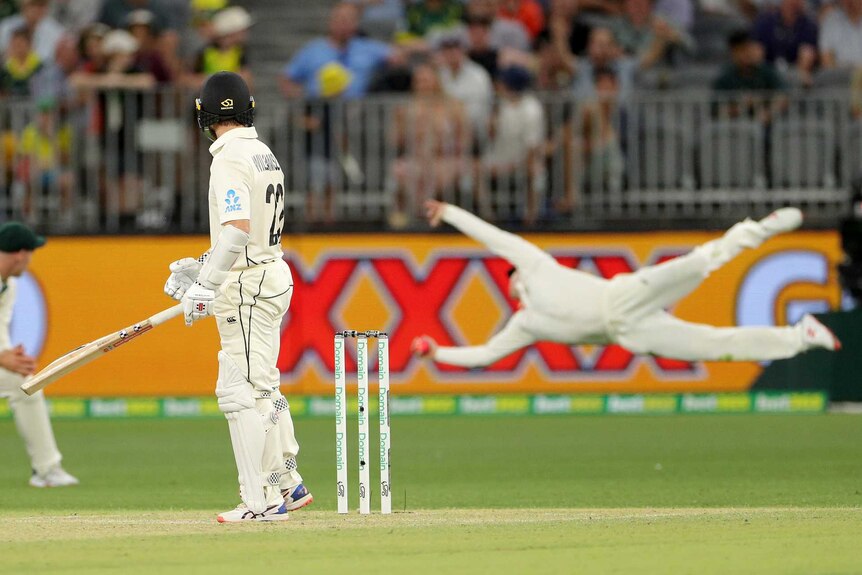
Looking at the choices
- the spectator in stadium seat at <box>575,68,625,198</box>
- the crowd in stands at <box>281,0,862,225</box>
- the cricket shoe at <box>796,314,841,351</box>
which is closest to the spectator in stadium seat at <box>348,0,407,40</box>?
the crowd in stands at <box>281,0,862,225</box>

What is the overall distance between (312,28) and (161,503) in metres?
9.46

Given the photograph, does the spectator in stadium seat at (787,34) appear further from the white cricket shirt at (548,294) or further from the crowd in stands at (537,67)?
the white cricket shirt at (548,294)

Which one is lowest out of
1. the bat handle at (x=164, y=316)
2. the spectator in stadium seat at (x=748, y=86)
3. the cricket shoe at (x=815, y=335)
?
the cricket shoe at (x=815, y=335)

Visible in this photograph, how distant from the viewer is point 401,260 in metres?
16.2

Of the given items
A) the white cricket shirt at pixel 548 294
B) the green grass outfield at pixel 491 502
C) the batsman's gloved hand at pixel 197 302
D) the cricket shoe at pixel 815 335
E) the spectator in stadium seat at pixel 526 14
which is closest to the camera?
the green grass outfield at pixel 491 502

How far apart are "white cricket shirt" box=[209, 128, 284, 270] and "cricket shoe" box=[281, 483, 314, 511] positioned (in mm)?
1224

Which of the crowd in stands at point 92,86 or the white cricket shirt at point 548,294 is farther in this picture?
the crowd in stands at point 92,86

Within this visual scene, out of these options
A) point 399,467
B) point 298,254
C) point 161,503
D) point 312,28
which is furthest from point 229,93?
point 312,28

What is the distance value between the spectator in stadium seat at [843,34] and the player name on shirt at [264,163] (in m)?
9.96

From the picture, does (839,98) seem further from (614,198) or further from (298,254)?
(298,254)

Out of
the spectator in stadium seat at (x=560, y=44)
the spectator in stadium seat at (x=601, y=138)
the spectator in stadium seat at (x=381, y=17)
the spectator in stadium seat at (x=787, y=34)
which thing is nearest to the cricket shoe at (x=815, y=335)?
the spectator in stadium seat at (x=601, y=138)

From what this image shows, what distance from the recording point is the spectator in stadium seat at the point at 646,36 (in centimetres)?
1657

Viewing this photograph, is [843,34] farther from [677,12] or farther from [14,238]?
[14,238]

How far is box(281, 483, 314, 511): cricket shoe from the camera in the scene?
825cm
